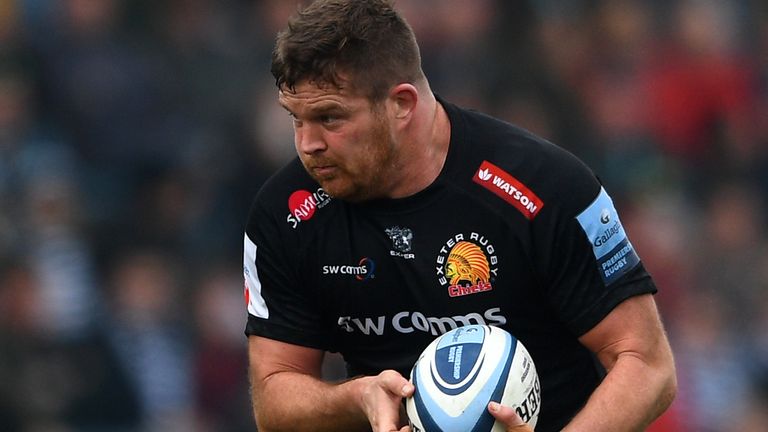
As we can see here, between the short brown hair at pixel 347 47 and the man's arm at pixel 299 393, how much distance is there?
1.01 m

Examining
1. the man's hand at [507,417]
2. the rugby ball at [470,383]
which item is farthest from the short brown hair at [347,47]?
the man's hand at [507,417]

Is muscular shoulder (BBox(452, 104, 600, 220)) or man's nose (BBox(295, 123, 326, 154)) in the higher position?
man's nose (BBox(295, 123, 326, 154))

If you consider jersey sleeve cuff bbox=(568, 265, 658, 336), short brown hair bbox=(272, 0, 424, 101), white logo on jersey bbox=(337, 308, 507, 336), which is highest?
short brown hair bbox=(272, 0, 424, 101)

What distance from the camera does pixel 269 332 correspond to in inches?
228

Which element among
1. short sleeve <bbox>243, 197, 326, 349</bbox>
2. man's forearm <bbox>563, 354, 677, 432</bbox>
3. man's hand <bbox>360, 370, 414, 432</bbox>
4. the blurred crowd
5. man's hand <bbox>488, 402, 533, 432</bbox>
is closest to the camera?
man's hand <bbox>488, 402, 533, 432</bbox>

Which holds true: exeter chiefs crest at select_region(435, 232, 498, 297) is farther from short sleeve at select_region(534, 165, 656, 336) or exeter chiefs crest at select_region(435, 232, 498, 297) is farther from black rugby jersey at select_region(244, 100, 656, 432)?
short sleeve at select_region(534, 165, 656, 336)

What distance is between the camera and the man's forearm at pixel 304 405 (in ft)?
18.1

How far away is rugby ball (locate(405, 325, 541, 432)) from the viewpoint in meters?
4.96

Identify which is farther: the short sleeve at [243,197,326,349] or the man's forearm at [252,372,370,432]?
the short sleeve at [243,197,326,349]

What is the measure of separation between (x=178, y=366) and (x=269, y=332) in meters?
5.39

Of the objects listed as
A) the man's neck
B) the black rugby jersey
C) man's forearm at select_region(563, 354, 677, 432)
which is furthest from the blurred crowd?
man's forearm at select_region(563, 354, 677, 432)

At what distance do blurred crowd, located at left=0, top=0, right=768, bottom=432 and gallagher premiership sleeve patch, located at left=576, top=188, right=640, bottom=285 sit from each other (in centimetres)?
563

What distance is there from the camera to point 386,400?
512cm

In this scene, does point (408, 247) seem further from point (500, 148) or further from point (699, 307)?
point (699, 307)
